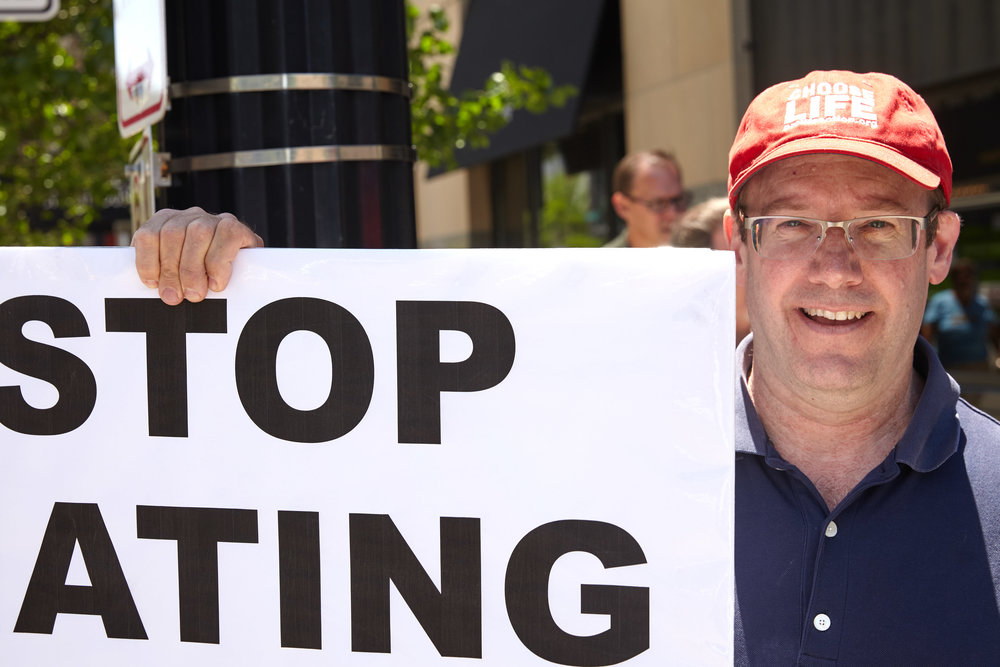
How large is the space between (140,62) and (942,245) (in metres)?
1.69

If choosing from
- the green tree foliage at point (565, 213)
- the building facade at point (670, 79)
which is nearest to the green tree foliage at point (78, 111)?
the building facade at point (670, 79)

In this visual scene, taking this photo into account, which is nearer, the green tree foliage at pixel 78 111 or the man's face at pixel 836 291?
the man's face at pixel 836 291

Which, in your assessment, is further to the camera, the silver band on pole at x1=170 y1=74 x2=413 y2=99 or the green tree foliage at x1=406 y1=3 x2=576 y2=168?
the green tree foliage at x1=406 y1=3 x2=576 y2=168

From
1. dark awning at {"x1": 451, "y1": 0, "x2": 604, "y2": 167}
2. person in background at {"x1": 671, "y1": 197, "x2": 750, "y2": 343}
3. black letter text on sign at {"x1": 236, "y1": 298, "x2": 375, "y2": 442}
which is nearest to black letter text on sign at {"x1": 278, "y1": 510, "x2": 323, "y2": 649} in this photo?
black letter text on sign at {"x1": 236, "y1": 298, "x2": 375, "y2": 442}

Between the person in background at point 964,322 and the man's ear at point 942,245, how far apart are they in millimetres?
5224

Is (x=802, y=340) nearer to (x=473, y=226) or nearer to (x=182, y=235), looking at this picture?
(x=182, y=235)

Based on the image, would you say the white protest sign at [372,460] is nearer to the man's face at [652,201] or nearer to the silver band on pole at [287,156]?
the silver band on pole at [287,156]

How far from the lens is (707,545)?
1522 millimetres

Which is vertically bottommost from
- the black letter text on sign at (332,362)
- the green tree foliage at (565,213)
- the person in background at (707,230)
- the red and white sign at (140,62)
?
the black letter text on sign at (332,362)

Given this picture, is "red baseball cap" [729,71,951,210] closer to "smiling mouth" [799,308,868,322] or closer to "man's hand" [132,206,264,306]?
"smiling mouth" [799,308,868,322]

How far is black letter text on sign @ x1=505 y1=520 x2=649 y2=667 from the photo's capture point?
153 cm

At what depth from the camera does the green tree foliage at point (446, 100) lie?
20.7 ft

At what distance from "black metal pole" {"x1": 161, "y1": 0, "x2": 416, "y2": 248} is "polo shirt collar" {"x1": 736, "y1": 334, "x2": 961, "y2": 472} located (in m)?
0.80

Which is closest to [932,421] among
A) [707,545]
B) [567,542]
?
[707,545]
